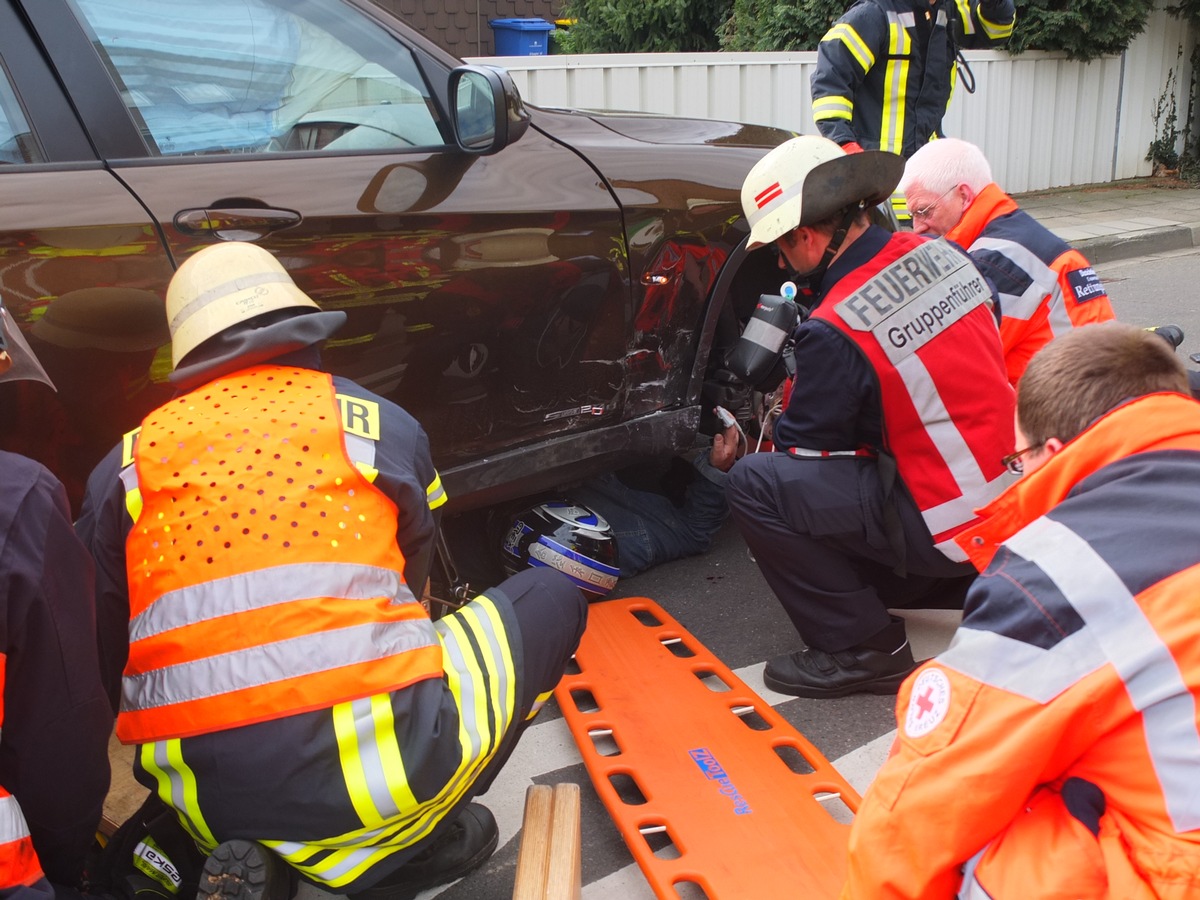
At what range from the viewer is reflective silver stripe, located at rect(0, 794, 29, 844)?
61.2 inches

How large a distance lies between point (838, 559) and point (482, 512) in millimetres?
1217

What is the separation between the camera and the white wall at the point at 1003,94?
8.02 metres

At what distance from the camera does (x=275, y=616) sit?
1.73 m

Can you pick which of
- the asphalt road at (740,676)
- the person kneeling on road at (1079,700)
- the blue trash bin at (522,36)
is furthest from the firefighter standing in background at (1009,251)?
the blue trash bin at (522,36)

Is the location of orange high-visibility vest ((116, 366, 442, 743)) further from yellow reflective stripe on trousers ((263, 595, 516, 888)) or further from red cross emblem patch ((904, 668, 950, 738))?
red cross emblem patch ((904, 668, 950, 738))

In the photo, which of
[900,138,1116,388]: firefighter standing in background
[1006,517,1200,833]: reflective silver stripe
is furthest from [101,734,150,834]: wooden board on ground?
[900,138,1116,388]: firefighter standing in background

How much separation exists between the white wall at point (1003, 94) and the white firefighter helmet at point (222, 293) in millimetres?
6190

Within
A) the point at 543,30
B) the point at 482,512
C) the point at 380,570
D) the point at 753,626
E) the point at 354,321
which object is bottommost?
the point at 753,626

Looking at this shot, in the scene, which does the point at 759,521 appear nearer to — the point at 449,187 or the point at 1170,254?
the point at 449,187

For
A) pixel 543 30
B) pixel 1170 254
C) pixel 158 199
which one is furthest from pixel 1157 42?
pixel 158 199

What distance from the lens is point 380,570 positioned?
1847 mm

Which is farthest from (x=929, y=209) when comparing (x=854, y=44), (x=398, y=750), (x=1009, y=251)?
(x=398, y=750)

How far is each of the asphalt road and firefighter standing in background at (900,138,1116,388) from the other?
91 centimetres

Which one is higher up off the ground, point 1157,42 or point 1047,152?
point 1157,42
